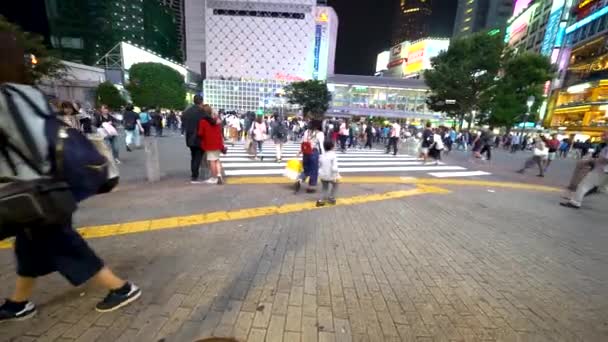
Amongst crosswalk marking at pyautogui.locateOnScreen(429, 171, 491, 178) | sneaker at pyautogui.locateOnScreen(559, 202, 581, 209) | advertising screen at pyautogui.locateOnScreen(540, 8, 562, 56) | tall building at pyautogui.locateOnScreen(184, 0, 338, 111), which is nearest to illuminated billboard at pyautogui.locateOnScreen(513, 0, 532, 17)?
advertising screen at pyautogui.locateOnScreen(540, 8, 562, 56)

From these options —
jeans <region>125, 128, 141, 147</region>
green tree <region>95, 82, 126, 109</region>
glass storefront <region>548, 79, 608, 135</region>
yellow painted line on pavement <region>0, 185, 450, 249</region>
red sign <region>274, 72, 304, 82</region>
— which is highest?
red sign <region>274, 72, 304, 82</region>

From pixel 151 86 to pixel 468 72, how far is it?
45.0m

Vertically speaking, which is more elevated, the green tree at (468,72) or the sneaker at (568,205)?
the green tree at (468,72)

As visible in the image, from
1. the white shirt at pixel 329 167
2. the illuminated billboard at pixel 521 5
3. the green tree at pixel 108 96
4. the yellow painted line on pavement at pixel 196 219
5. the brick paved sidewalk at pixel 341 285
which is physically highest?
the illuminated billboard at pixel 521 5

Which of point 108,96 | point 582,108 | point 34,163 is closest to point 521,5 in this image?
point 582,108

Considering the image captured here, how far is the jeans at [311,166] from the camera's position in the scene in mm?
6039

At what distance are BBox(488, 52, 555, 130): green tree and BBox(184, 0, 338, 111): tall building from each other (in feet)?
234

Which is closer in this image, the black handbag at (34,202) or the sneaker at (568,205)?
the black handbag at (34,202)

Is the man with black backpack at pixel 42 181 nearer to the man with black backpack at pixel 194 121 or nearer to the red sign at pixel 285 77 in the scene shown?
the man with black backpack at pixel 194 121

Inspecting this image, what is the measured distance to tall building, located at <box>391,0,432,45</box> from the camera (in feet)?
551

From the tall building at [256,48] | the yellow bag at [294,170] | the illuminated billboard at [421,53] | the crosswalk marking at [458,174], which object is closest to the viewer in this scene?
the yellow bag at [294,170]

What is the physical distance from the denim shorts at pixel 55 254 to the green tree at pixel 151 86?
49.9m

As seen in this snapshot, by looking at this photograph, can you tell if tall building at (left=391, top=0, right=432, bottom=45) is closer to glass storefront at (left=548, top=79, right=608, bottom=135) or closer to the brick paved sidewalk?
glass storefront at (left=548, top=79, right=608, bottom=135)

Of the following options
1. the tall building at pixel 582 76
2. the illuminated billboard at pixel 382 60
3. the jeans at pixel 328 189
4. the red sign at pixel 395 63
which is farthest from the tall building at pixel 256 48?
the jeans at pixel 328 189
